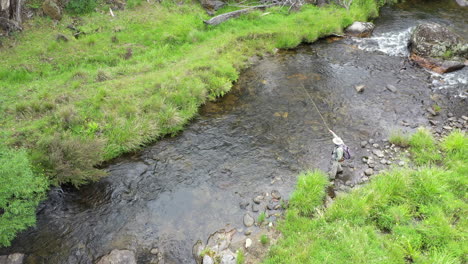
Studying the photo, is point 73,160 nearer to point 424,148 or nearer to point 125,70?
point 125,70

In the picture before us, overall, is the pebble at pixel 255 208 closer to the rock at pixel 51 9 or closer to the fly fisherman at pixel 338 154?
the fly fisherman at pixel 338 154

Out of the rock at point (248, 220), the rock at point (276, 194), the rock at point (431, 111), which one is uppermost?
the rock at point (276, 194)

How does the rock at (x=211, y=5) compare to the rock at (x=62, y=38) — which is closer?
the rock at (x=62, y=38)

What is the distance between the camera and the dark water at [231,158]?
9711mm

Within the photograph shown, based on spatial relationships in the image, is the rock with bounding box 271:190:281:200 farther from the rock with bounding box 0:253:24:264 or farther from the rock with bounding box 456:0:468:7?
the rock with bounding box 456:0:468:7

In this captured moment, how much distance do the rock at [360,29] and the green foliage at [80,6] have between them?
20914 mm

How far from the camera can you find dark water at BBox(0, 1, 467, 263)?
9.71m

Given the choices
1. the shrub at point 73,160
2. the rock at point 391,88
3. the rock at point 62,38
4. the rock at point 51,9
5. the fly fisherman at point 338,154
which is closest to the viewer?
the fly fisherman at point 338,154

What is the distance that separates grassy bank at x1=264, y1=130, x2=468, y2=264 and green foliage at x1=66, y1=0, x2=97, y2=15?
22167mm

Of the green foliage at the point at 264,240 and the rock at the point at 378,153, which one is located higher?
the green foliage at the point at 264,240

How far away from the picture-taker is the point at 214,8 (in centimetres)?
2644

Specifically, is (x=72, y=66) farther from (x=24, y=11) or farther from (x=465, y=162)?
(x=465, y=162)

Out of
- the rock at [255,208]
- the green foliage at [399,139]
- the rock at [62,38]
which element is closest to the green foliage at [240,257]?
the rock at [255,208]

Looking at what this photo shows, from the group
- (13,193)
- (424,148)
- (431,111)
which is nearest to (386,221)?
(424,148)
